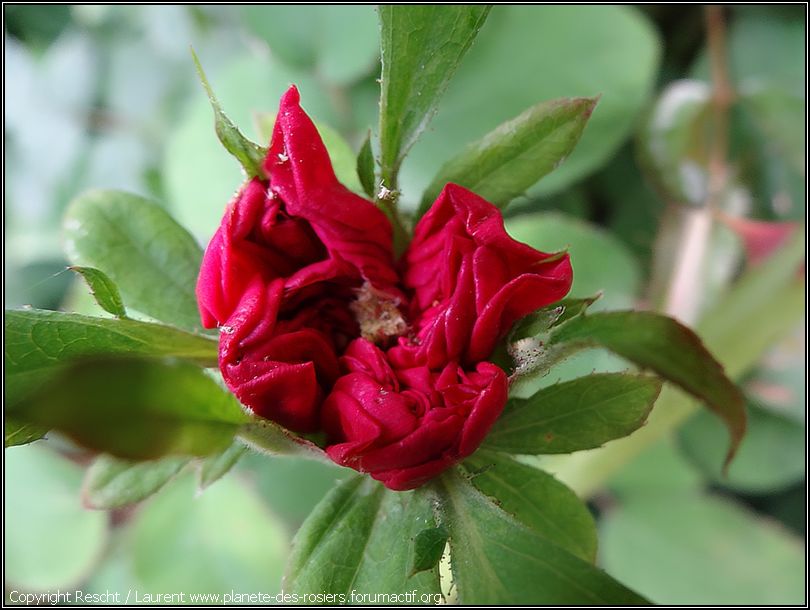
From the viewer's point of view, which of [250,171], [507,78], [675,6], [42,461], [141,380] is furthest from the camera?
[42,461]

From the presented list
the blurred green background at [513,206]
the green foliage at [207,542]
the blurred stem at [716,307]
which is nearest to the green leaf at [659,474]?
the blurred green background at [513,206]

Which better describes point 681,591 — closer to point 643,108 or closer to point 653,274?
point 653,274

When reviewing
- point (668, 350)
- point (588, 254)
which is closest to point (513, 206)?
point (588, 254)

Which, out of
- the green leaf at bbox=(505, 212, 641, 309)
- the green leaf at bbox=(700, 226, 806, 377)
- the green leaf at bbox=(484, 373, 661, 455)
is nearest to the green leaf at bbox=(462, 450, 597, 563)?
the green leaf at bbox=(484, 373, 661, 455)

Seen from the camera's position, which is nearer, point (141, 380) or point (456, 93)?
point (141, 380)

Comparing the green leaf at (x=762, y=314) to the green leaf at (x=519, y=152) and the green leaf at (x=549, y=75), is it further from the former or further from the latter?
the green leaf at (x=519, y=152)

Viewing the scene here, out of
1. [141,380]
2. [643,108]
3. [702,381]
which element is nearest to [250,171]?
[141,380]

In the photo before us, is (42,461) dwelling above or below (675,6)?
below
